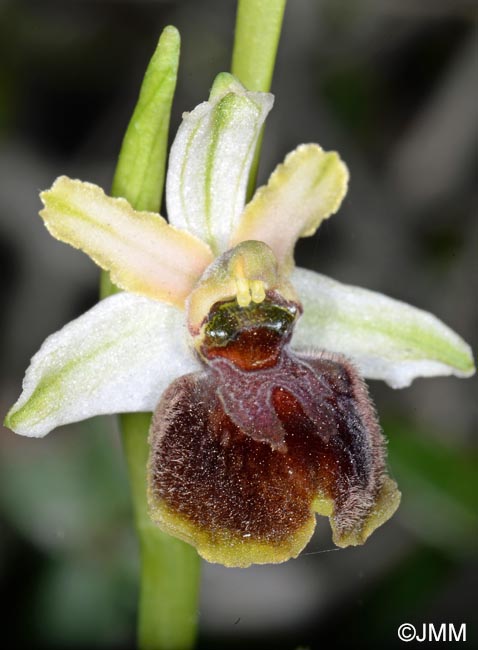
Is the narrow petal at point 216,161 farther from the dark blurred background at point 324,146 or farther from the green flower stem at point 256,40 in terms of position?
the dark blurred background at point 324,146


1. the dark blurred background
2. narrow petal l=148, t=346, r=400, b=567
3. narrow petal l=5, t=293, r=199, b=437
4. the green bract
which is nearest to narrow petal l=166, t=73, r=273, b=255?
the green bract

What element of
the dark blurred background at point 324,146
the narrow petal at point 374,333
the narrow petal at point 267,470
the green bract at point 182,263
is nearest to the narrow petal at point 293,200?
the green bract at point 182,263

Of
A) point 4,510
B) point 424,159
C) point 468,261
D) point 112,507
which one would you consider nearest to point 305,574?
point 112,507

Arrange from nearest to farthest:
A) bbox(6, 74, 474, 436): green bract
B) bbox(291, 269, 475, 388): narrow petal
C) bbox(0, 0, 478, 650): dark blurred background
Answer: bbox(6, 74, 474, 436): green bract
bbox(291, 269, 475, 388): narrow petal
bbox(0, 0, 478, 650): dark blurred background

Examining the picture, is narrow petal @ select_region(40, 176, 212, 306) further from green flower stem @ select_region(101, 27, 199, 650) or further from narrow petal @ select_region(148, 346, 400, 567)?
narrow petal @ select_region(148, 346, 400, 567)

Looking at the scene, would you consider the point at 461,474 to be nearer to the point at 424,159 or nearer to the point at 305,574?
the point at 305,574
